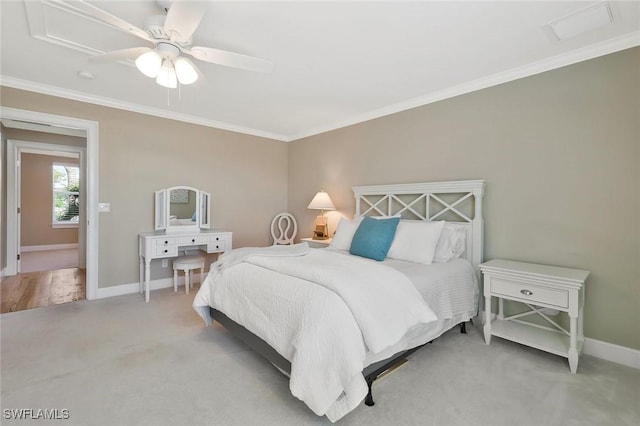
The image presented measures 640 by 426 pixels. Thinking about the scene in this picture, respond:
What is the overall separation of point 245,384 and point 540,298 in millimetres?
2309

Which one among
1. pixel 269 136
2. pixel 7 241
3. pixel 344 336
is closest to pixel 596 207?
pixel 344 336

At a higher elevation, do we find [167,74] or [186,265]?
[167,74]

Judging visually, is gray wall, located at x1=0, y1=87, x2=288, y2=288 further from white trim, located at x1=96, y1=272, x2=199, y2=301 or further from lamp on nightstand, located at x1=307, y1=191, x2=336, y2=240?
lamp on nightstand, located at x1=307, y1=191, x2=336, y2=240

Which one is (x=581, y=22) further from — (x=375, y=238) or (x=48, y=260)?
(x=48, y=260)

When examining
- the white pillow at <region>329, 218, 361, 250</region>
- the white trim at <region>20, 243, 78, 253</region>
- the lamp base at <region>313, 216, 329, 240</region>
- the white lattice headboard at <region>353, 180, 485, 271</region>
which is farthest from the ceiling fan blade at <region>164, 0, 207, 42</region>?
the white trim at <region>20, 243, 78, 253</region>

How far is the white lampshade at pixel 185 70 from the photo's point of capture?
81.5 inches

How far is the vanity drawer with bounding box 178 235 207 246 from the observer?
4021 millimetres

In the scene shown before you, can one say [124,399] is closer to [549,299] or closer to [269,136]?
[549,299]

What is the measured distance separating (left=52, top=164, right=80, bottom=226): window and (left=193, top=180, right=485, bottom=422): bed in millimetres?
7841

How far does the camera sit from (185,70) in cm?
212

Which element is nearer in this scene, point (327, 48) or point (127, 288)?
point (327, 48)

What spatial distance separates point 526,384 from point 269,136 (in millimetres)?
4827

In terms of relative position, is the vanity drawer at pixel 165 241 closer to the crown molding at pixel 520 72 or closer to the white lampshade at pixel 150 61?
the white lampshade at pixel 150 61

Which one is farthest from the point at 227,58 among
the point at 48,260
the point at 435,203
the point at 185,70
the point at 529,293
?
the point at 48,260
